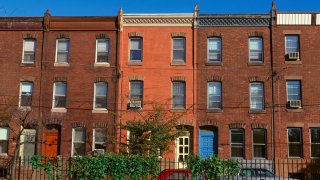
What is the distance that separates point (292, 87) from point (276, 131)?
300 centimetres

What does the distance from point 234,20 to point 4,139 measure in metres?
16.6

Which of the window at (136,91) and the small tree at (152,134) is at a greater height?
the window at (136,91)

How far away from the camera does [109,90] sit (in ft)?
98.6

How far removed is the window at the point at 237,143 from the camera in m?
29.2

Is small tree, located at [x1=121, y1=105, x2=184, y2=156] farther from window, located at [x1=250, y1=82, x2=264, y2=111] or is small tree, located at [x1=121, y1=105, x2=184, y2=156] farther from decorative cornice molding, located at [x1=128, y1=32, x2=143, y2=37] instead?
decorative cornice molding, located at [x1=128, y1=32, x2=143, y2=37]

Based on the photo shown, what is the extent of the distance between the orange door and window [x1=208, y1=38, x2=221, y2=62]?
11009mm

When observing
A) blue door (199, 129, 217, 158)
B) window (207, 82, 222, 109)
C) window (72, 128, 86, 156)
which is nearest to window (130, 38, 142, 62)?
window (207, 82, 222, 109)

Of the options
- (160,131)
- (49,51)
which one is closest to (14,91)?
(49,51)

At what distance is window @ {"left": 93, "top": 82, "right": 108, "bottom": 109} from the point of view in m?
30.2

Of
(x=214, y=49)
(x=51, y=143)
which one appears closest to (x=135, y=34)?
(x=214, y=49)

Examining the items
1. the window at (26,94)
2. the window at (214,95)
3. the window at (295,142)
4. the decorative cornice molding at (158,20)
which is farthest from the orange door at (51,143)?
the window at (295,142)

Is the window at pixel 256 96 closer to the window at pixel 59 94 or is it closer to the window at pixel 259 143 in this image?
the window at pixel 259 143

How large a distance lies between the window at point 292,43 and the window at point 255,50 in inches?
65.4

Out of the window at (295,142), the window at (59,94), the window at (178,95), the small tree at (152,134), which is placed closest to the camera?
the small tree at (152,134)
